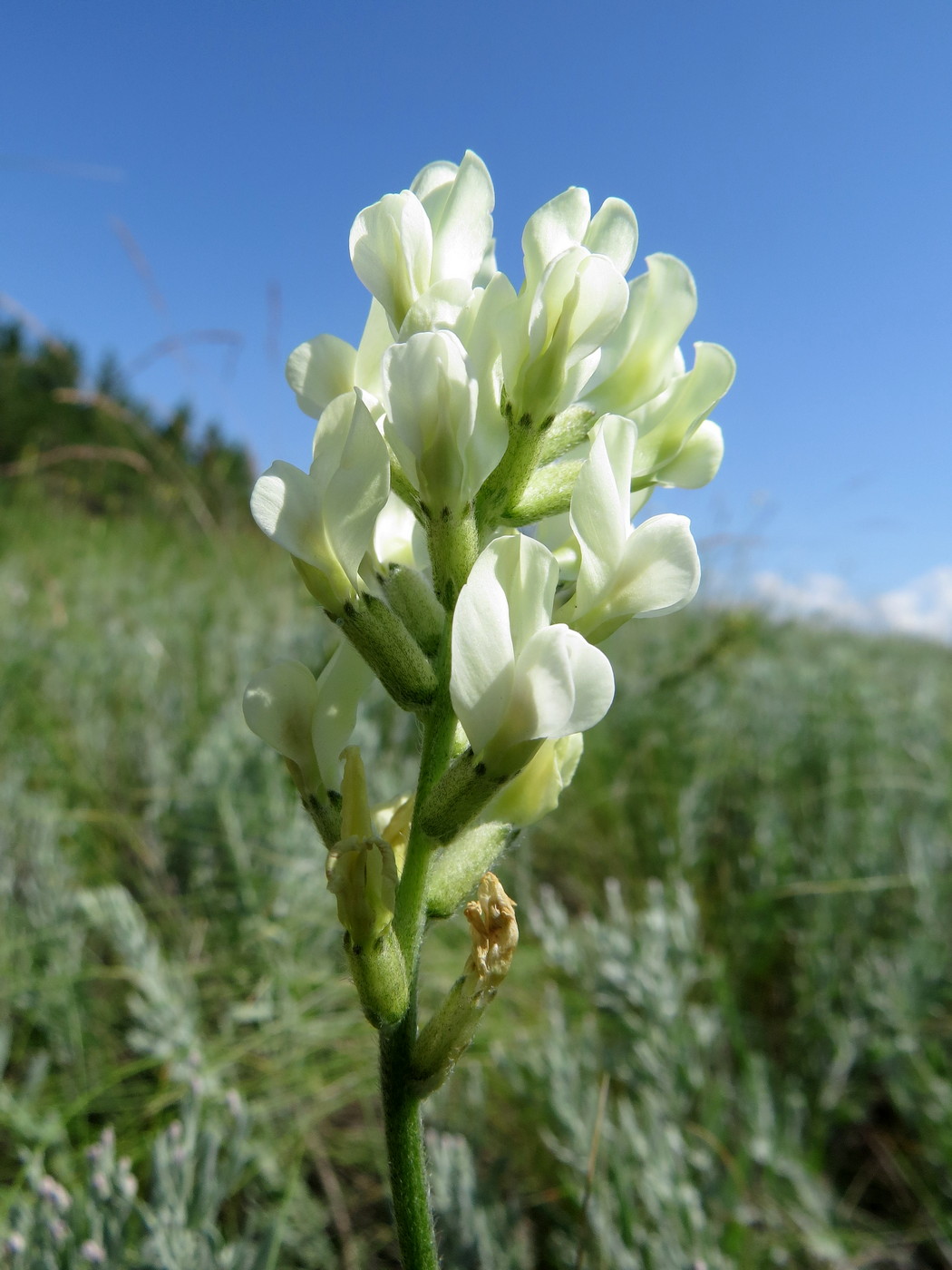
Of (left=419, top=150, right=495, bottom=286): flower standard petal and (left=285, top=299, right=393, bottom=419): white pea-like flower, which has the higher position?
(left=419, top=150, right=495, bottom=286): flower standard petal

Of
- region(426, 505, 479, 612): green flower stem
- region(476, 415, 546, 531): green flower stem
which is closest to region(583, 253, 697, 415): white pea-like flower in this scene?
region(476, 415, 546, 531): green flower stem

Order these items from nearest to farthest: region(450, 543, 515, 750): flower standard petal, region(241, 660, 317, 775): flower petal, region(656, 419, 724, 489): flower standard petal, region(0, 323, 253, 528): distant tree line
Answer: region(450, 543, 515, 750): flower standard petal
region(241, 660, 317, 775): flower petal
region(656, 419, 724, 489): flower standard petal
region(0, 323, 253, 528): distant tree line

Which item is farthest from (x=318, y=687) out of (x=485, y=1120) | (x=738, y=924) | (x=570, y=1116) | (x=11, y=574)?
(x=11, y=574)

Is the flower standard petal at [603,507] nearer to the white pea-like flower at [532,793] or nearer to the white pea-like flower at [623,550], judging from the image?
the white pea-like flower at [623,550]

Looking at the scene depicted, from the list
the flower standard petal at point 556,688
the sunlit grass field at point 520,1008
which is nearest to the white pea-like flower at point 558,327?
the flower standard petal at point 556,688

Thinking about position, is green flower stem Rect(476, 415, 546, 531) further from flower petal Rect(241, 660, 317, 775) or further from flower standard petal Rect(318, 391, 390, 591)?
flower petal Rect(241, 660, 317, 775)

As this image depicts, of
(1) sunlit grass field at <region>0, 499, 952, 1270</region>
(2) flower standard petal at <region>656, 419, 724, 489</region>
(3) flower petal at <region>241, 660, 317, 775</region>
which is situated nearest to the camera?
(3) flower petal at <region>241, 660, 317, 775</region>

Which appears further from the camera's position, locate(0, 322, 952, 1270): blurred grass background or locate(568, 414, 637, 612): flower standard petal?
locate(0, 322, 952, 1270): blurred grass background
